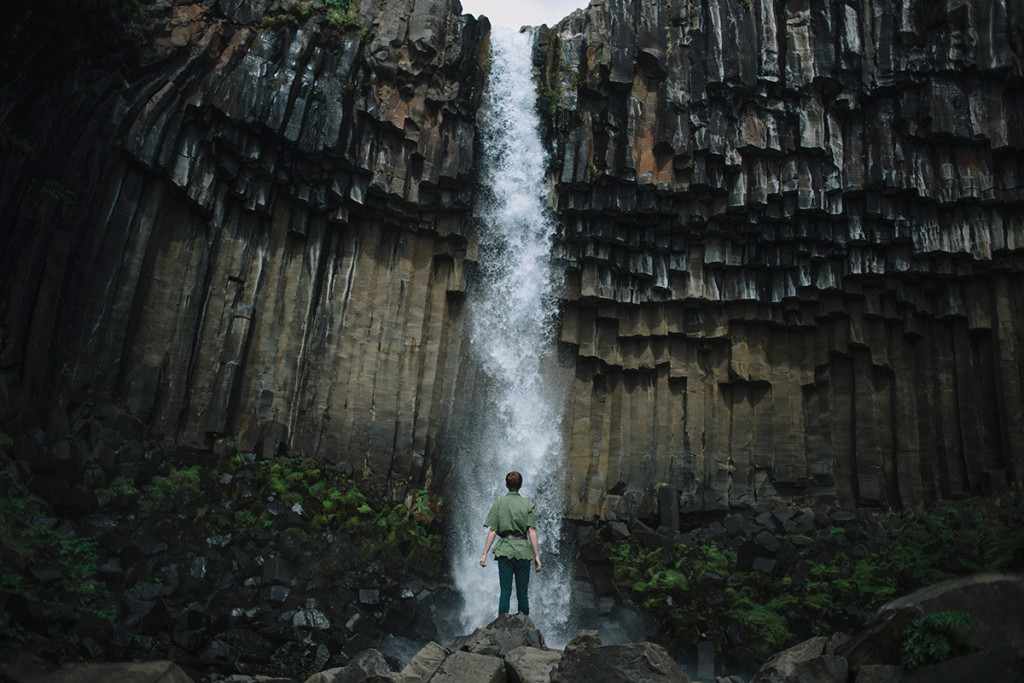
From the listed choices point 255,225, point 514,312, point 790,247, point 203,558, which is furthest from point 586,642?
point 255,225

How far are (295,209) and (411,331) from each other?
3274 mm

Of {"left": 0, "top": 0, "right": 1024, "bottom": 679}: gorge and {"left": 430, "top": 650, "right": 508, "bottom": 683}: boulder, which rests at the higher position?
{"left": 0, "top": 0, "right": 1024, "bottom": 679}: gorge

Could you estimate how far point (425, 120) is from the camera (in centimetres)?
1497

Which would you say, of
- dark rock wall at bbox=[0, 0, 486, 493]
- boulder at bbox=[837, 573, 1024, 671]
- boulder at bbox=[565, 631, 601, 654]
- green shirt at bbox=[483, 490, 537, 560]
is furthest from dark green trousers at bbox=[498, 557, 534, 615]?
dark rock wall at bbox=[0, 0, 486, 493]

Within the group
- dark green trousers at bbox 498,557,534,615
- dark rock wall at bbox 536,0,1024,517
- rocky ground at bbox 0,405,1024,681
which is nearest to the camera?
dark green trousers at bbox 498,557,534,615

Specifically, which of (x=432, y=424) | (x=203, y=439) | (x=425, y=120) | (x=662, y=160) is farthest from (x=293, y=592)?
(x=662, y=160)

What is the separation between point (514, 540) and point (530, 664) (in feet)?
6.02

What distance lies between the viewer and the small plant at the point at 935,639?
21.4 ft

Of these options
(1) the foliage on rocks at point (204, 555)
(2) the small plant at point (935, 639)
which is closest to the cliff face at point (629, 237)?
Result: (1) the foliage on rocks at point (204, 555)

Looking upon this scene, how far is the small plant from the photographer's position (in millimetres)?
6520

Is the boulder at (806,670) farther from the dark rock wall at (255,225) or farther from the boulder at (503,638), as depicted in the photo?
the dark rock wall at (255,225)

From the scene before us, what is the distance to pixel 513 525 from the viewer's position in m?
8.70

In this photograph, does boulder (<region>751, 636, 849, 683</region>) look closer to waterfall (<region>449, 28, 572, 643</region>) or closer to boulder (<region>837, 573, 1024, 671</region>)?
boulder (<region>837, 573, 1024, 671</region>)

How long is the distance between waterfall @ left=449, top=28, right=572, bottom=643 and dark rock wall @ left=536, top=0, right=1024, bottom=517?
0.51 m
